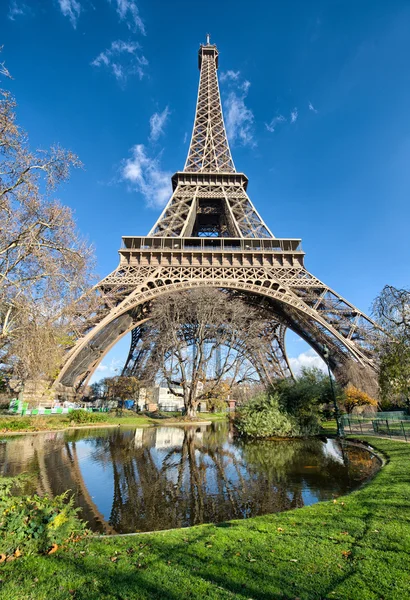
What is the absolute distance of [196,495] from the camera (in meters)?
6.70

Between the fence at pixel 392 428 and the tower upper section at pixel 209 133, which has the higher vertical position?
the tower upper section at pixel 209 133

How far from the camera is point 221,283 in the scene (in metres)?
24.1

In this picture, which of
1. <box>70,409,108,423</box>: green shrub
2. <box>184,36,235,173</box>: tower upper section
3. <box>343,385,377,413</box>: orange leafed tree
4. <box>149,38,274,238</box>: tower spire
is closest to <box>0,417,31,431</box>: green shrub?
<box>70,409,108,423</box>: green shrub

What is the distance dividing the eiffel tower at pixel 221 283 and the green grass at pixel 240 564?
15766mm

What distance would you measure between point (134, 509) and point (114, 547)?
233 cm

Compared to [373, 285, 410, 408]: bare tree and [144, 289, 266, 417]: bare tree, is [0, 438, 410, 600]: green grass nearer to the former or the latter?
[373, 285, 410, 408]: bare tree

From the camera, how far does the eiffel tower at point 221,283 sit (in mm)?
21719

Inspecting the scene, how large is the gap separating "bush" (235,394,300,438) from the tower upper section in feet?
88.0

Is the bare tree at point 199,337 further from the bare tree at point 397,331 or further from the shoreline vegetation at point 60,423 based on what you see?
the bare tree at point 397,331

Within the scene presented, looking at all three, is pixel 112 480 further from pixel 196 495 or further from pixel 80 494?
pixel 196 495

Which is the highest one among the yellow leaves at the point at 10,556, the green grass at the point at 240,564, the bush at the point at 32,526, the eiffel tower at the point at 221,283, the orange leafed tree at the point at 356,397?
the eiffel tower at the point at 221,283

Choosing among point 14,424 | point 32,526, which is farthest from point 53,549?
point 14,424

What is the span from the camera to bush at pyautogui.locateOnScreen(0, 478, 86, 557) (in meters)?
3.40

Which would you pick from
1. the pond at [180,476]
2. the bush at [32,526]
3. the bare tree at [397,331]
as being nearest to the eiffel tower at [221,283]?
the pond at [180,476]
